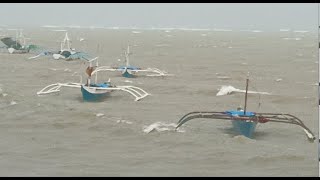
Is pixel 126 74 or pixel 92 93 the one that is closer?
pixel 92 93

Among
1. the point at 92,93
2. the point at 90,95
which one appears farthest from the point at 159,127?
the point at 90,95

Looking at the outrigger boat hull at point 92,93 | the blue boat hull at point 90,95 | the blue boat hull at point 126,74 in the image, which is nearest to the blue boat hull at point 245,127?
the outrigger boat hull at point 92,93

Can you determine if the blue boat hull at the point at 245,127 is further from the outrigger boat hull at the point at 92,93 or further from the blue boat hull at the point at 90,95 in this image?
the blue boat hull at the point at 90,95

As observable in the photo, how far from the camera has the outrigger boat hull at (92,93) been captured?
29002mm

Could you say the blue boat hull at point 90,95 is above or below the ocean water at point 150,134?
above

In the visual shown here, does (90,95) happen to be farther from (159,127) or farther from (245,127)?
(245,127)

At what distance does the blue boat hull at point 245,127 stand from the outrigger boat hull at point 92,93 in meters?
10.2

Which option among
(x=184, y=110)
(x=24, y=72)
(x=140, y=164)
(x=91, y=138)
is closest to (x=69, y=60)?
Answer: (x=24, y=72)

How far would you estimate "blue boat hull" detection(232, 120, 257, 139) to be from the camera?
2083 cm

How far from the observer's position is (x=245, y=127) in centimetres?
2091

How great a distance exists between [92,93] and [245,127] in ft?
35.6

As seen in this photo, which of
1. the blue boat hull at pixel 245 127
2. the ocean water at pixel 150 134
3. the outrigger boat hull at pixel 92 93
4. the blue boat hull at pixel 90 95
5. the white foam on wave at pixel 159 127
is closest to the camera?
the ocean water at pixel 150 134

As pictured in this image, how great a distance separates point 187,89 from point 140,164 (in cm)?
1914

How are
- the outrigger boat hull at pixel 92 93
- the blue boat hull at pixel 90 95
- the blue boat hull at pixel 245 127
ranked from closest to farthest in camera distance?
the blue boat hull at pixel 245 127
the outrigger boat hull at pixel 92 93
the blue boat hull at pixel 90 95
